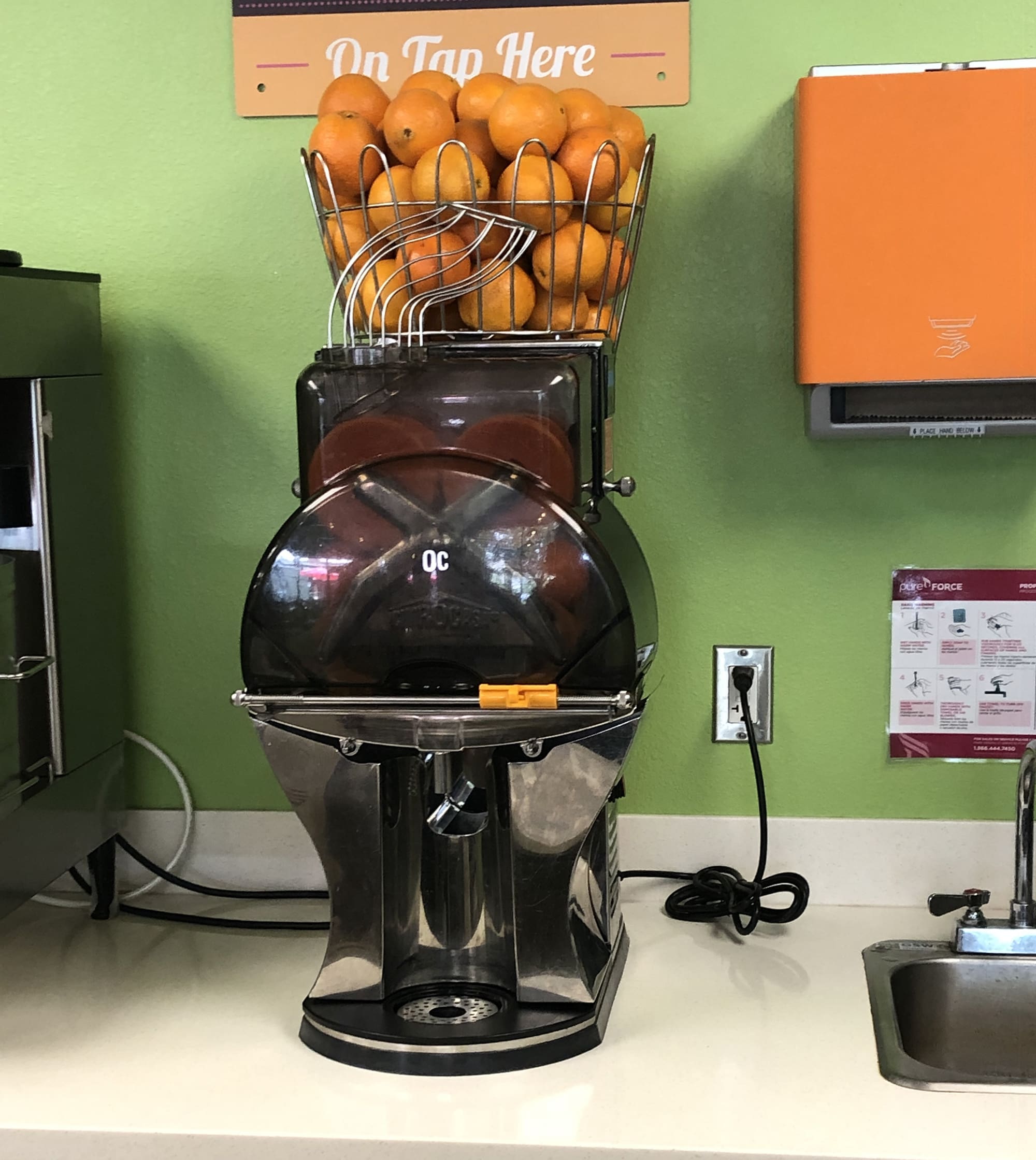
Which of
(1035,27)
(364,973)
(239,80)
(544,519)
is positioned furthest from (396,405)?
(1035,27)

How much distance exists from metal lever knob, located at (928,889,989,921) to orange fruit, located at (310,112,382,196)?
0.90 m

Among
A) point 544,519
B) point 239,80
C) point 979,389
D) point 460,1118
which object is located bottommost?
point 460,1118

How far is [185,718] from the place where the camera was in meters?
1.61

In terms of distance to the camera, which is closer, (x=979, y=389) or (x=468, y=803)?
(x=468, y=803)

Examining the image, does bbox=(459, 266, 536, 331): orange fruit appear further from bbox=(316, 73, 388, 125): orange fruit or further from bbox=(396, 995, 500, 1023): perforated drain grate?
bbox=(396, 995, 500, 1023): perforated drain grate

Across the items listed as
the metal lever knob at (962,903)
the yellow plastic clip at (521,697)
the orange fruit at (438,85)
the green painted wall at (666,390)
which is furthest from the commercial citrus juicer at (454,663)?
the metal lever knob at (962,903)

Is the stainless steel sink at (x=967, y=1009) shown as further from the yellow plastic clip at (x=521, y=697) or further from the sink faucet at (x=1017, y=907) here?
the yellow plastic clip at (x=521, y=697)

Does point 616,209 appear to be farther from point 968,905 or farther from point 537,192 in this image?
point 968,905

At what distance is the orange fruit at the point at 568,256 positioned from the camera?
47.6 inches

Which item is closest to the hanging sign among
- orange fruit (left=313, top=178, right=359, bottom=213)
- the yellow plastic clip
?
orange fruit (left=313, top=178, right=359, bottom=213)

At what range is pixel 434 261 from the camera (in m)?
1.20

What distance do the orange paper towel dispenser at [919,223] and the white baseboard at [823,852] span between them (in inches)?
20.5

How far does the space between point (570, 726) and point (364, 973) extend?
30 centimetres

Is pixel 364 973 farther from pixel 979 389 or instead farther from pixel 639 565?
pixel 979 389
